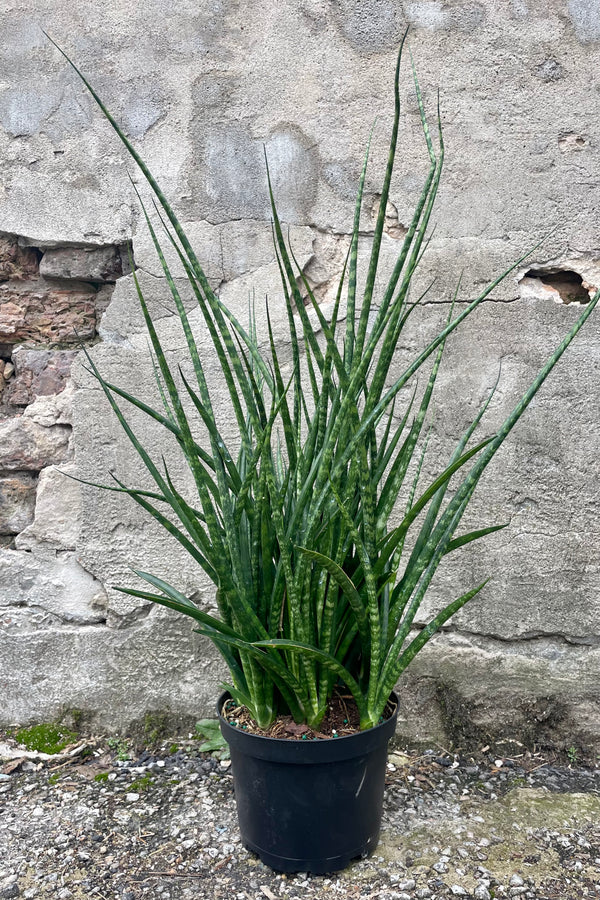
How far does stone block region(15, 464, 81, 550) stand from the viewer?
1831mm

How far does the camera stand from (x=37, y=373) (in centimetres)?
189

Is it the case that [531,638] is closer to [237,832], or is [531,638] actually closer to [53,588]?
[237,832]

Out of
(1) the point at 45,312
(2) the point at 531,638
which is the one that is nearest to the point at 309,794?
(2) the point at 531,638

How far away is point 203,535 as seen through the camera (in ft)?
3.99

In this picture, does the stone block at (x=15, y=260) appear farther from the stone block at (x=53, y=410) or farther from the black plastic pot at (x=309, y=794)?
the black plastic pot at (x=309, y=794)

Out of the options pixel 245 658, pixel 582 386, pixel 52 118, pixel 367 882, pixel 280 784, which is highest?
pixel 52 118

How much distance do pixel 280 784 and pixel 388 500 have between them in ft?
1.74

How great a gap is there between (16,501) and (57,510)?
0.45ft

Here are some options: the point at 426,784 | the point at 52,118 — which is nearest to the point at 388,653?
→ the point at 426,784

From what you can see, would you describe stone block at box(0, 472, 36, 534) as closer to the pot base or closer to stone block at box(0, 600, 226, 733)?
stone block at box(0, 600, 226, 733)

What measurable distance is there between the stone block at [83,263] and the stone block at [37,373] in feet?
0.67

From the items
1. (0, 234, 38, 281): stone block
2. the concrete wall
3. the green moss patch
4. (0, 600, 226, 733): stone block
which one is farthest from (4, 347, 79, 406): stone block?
the green moss patch

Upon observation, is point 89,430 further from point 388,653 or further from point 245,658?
point 388,653

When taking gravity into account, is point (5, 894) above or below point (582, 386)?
below
